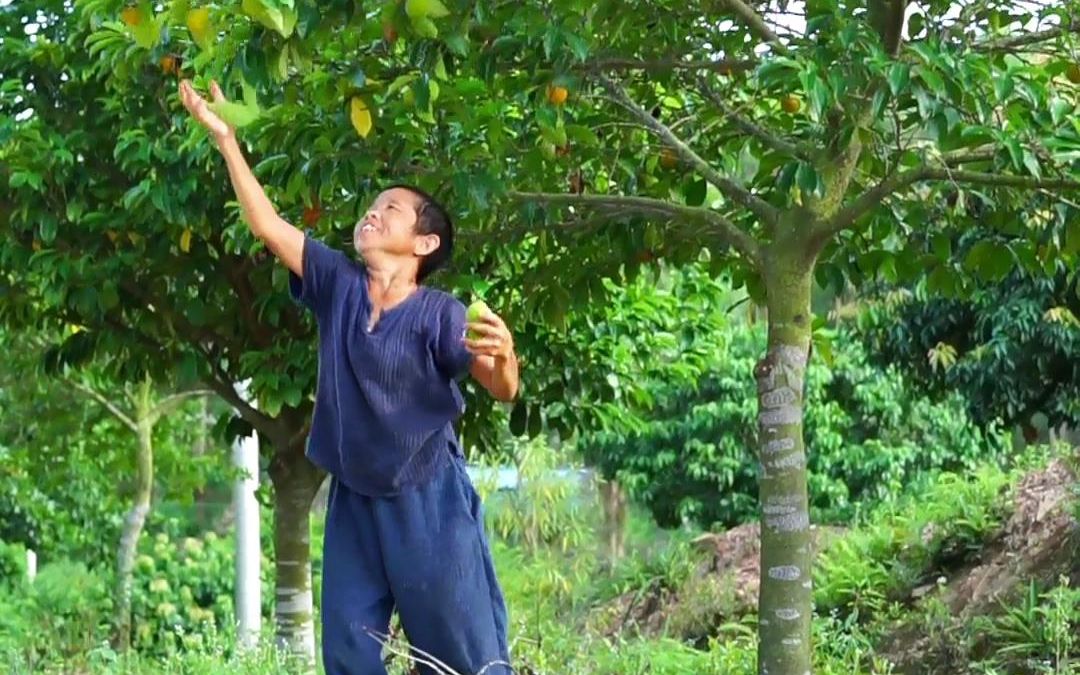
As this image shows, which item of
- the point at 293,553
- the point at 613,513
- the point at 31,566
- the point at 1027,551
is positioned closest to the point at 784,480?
the point at 293,553

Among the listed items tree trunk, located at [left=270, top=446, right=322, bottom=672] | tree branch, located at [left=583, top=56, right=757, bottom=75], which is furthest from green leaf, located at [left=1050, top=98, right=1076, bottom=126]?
tree trunk, located at [left=270, top=446, right=322, bottom=672]

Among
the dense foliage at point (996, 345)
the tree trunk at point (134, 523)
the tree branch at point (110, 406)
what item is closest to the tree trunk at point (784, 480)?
the dense foliage at point (996, 345)

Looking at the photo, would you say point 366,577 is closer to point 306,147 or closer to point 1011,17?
point 306,147

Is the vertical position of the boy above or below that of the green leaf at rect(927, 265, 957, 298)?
below

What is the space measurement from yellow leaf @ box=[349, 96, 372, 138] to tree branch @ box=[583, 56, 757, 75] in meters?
0.69

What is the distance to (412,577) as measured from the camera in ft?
12.3

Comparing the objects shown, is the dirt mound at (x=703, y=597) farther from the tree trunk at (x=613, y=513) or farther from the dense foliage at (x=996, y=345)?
the tree trunk at (x=613, y=513)

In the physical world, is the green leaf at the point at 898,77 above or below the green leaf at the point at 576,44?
below

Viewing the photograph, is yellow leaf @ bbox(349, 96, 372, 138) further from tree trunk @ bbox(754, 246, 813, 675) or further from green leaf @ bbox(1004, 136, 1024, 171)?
green leaf @ bbox(1004, 136, 1024, 171)

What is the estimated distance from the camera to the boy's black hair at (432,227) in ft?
12.8

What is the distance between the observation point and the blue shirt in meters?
3.69

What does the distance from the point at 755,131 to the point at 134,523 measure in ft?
31.8

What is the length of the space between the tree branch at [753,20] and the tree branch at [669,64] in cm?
15

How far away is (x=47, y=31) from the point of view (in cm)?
705
